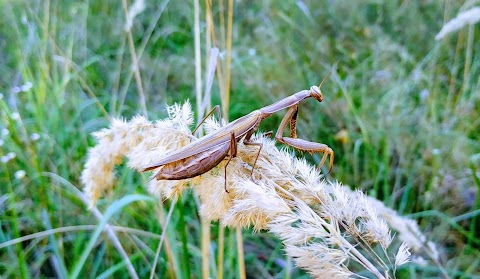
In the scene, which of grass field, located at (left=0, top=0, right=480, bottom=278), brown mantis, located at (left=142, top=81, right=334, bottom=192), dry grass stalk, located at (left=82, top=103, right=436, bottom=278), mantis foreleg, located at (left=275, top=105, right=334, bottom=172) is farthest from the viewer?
grass field, located at (left=0, top=0, right=480, bottom=278)

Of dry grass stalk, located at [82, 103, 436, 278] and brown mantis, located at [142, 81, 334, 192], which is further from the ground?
brown mantis, located at [142, 81, 334, 192]

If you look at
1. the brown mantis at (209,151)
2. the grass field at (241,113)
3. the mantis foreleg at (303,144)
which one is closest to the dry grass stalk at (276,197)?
the brown mantis at (209,151)

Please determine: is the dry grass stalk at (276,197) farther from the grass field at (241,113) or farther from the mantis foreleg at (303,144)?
the grass field at (241,113)

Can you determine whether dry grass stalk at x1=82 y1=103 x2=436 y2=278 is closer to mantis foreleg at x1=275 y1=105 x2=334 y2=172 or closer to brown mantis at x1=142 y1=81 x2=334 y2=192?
brown mantis at x1=142 y1=81 x2=334 y2=192

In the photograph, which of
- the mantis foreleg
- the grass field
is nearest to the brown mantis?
the mantis foreleg

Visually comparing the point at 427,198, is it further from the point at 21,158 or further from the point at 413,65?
the point at 21,158

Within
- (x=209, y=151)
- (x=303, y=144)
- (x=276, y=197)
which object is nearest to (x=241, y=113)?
(x=303, y=144)

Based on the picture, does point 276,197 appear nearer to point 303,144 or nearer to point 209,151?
point 209,151
